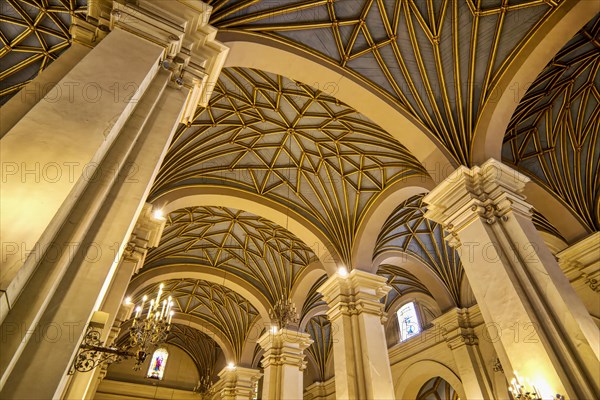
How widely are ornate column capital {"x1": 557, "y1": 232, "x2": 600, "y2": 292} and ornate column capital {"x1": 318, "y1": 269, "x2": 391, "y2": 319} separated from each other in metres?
4.70

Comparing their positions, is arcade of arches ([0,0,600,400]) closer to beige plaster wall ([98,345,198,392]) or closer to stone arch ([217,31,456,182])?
stone arch ([217,31,456,182])

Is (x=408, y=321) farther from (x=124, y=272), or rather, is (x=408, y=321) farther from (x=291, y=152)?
(x=124, y=272)

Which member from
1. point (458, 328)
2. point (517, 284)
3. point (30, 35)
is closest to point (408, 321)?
point (458, 328)

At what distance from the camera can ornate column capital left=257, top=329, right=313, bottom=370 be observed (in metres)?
12.4

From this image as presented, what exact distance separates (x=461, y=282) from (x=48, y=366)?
43.9ft

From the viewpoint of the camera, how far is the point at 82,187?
286 cm

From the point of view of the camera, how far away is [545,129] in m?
9.62

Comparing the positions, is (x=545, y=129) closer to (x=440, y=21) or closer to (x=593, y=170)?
(x=593, y=170)

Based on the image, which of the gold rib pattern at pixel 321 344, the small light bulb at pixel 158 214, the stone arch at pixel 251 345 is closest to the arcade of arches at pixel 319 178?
the small light bulb at pixel 158 214

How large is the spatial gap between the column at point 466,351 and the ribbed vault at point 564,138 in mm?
5300

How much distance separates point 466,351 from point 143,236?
1099 centimetres

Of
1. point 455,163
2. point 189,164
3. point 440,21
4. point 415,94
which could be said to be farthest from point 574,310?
point 189,164

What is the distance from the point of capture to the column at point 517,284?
4805 millimetres

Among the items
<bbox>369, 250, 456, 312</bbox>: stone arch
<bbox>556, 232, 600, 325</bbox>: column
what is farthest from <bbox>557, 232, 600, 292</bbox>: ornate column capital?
<bbox>369, 250, 456, 312</bbox>: stone arch
